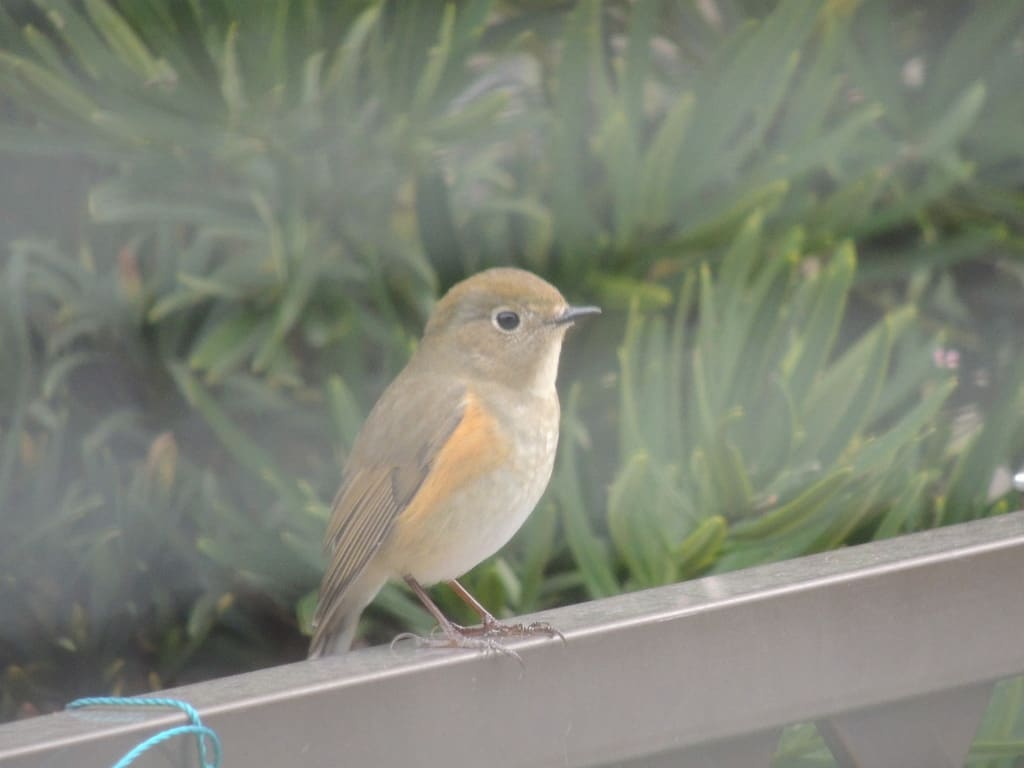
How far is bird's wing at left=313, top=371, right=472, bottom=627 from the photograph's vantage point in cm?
167

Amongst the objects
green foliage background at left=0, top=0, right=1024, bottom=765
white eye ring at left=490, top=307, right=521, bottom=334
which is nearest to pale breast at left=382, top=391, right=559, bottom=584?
white eye ring at left=490, top=307, right=521, bottom=334

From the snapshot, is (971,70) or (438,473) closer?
(438,473)

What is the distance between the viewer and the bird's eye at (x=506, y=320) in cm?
174

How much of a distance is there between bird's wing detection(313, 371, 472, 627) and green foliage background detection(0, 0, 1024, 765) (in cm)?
28

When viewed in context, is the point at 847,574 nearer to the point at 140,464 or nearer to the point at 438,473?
the point at 438,473

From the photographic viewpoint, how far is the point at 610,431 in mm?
2240

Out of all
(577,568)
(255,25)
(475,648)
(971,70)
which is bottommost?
(577,568)

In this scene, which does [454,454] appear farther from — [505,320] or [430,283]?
[430,283]

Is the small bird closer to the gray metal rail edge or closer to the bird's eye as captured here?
the bird's eye

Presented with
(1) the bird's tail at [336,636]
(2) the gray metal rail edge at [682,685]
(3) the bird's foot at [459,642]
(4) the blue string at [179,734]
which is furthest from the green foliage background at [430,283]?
(4) the blue string at [179,734]

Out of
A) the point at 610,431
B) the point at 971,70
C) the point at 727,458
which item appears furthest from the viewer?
the point at 971,70

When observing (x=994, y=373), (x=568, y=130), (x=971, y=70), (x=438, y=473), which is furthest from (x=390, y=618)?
(x=971, y=70)

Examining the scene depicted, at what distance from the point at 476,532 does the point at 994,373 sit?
52.8 inches

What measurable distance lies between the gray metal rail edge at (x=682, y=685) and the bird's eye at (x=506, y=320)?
14.1 inches
